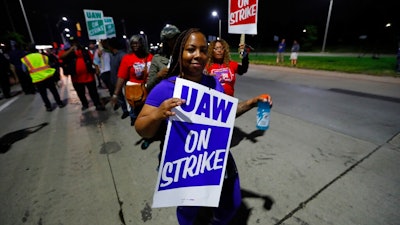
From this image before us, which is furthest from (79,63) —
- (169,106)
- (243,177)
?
(169,106)

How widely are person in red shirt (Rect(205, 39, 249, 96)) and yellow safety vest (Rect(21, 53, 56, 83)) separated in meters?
5.08

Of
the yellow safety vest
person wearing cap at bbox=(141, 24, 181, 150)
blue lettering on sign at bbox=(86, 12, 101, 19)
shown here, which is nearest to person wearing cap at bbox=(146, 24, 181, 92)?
person wearing cap at bbox=(141, 24, 181, 150)

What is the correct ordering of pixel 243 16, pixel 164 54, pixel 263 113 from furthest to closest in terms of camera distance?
pixel 243 16 → pixel 164 54 → pixel 263 113

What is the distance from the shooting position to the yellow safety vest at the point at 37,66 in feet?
18.0

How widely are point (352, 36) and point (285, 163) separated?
43858 millimetres

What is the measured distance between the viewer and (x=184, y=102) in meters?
1.12

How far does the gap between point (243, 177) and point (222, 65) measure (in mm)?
1642

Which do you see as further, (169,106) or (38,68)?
(38,68)

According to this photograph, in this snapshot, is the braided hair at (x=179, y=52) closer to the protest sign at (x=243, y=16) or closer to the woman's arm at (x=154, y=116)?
the woman's arm at (x=154, y=116)

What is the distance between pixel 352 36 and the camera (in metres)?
36.0

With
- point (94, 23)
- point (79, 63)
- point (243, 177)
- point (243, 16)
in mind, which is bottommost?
point (243, 177)

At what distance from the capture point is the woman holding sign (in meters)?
1.20

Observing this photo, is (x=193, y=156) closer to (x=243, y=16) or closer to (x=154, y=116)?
(x=154, y=116)

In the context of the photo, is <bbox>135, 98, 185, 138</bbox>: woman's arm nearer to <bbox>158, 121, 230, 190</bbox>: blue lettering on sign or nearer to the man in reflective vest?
<bbox>158, 121, 230, 190</bbox>: blue lettering on sign
